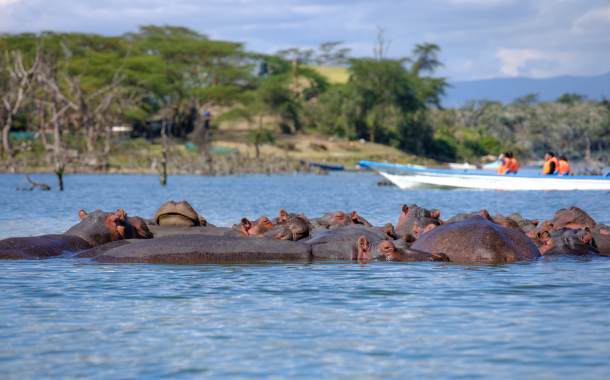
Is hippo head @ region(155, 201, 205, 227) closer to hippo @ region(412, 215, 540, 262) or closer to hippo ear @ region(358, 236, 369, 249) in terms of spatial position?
hippo ear @ region(358, 236, 369, 249)

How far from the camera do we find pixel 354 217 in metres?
12.8

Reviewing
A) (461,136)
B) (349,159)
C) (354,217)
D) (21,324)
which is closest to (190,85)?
(349,159)

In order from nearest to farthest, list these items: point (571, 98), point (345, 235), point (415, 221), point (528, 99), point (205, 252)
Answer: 1. point (205, 252)
2. point (345, 235)
3. point (415, 221)
4. point (571, 98)
5. point (528, 99)

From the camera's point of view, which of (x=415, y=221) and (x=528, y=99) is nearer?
(x=415, y=221)

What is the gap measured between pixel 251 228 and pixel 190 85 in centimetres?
7272

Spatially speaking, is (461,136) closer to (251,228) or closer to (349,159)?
(349,159)

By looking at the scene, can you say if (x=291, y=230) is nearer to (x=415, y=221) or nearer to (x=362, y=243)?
(x=362, y=243)

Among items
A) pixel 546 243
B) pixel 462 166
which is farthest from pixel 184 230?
pixel 462 166

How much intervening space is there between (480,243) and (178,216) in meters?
5.56

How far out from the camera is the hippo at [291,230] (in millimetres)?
11312

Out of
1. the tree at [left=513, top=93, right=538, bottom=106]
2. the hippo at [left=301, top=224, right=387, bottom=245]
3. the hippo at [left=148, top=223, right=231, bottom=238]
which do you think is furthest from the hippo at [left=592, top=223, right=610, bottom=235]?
the tree at [left=513, top=93, right=538, bottom=106]

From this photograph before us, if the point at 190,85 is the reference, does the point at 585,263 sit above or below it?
below

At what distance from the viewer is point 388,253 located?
1028 centimetres

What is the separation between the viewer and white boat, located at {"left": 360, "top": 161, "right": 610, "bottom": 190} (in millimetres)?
30125
